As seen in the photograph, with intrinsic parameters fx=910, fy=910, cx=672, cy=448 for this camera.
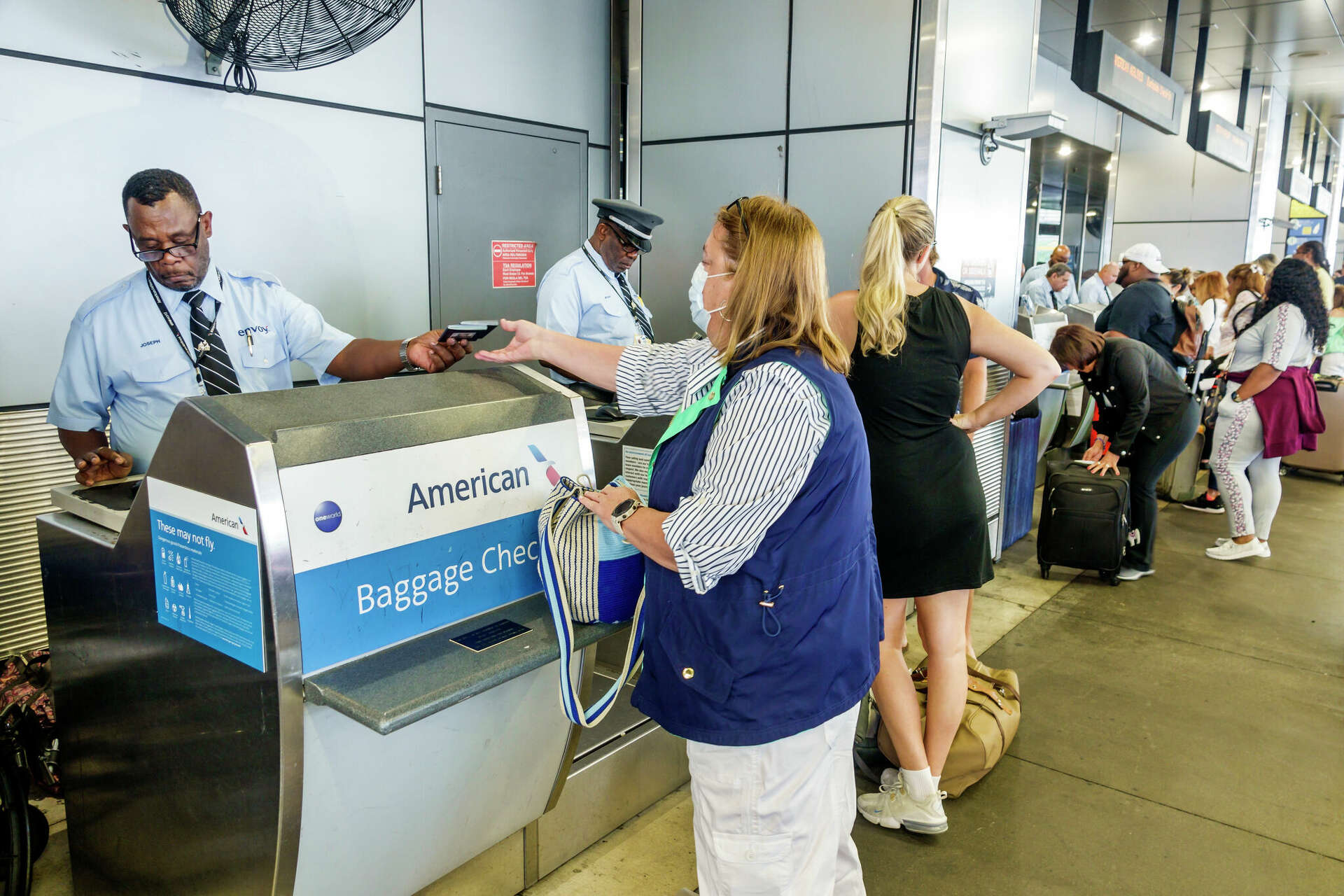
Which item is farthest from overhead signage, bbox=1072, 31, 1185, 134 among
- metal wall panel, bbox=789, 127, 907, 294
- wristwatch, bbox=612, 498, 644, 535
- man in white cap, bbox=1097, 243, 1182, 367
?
wristwatch, bbox=612, 498, 644, 535

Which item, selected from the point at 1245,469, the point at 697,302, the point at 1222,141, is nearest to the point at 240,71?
the point at 697,302

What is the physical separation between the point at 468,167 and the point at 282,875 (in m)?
3.35

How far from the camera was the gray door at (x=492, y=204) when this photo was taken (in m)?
4.04

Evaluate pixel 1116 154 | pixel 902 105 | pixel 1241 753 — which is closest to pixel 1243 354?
pixel 902 105

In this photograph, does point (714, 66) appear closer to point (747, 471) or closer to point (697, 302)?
point (697, 302)

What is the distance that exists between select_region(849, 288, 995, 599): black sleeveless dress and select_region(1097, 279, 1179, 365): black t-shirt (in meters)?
3.17

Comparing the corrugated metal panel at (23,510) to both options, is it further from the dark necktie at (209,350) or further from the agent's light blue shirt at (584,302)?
the agent's light blue shirt at (584,302)

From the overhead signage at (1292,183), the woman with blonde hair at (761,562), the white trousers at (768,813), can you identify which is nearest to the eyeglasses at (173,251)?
the woman with blonde hair at (761,562)

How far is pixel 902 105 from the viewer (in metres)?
4.04

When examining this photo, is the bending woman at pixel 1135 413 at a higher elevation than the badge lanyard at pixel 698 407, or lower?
lower

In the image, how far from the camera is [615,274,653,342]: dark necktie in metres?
3.69

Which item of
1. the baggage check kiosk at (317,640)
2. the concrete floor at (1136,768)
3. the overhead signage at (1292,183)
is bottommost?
the concrete floor at (1136,768)

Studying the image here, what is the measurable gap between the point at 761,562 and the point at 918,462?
1.00m

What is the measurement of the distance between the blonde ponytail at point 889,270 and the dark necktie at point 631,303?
5.02ft
